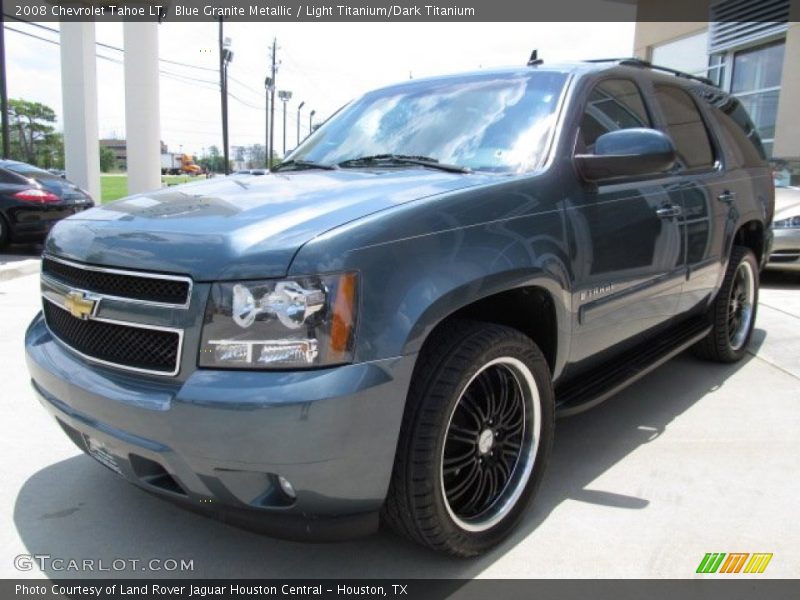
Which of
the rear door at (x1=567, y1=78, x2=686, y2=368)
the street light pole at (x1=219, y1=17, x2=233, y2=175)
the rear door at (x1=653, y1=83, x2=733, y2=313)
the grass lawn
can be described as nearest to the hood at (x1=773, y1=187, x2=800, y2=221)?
the rear door at (x1=653, y1=83, x2=733, y2=313)

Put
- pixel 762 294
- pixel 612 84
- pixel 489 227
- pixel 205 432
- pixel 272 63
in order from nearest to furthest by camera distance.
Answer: pixel 205 432 < pixel 489 227 < pixel 612 84 < pixel 762 294 < pixel 272 63

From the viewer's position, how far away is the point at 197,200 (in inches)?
101

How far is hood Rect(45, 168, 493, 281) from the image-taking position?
1979 millimetres

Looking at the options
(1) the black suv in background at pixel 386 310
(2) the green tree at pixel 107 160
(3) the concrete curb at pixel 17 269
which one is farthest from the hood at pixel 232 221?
(2) the green tree at pixel 107 160

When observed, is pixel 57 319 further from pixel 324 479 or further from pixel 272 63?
pixel 272 63

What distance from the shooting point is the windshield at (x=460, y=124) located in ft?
9.50

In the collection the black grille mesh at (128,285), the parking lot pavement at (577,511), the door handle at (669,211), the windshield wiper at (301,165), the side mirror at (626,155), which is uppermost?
the side mirror at (626,155)

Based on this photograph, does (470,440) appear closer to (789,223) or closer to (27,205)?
(789,223)

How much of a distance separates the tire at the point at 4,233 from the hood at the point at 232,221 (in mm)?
8736

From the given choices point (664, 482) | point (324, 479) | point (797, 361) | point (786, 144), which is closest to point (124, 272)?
point (324, 479)

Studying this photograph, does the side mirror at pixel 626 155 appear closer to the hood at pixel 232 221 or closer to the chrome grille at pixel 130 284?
the hood at pixel 232 221

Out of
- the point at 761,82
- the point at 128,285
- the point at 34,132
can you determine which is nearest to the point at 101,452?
the point at 128,285

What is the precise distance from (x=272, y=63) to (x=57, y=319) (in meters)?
46.8

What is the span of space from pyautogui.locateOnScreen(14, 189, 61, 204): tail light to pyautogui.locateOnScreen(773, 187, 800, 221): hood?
33.0 ft
